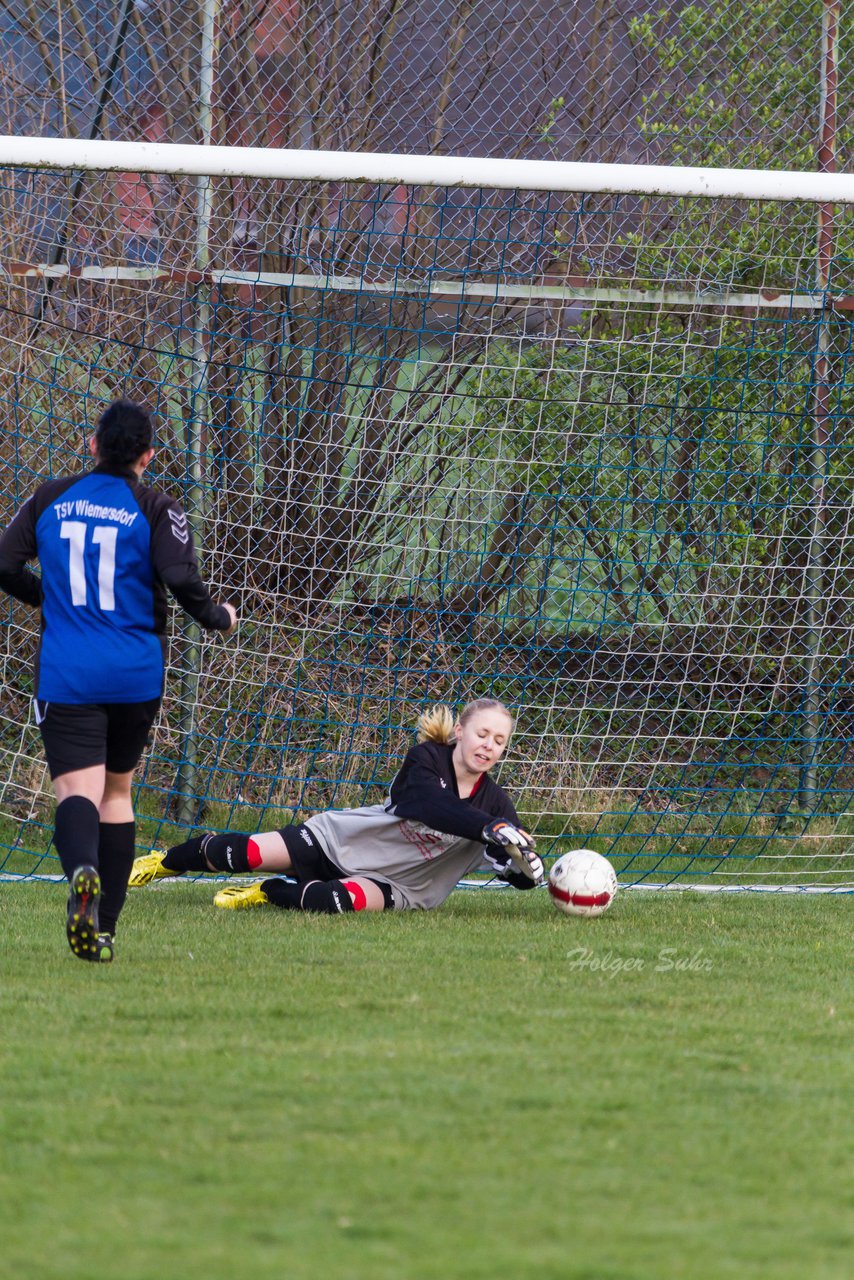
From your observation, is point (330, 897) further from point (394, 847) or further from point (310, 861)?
point (394, 847)

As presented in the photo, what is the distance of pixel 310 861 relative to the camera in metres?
5.98

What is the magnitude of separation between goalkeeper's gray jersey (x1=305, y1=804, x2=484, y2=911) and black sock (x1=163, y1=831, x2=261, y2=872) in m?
0.25

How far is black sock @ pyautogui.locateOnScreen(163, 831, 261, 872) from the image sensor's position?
19.2ft

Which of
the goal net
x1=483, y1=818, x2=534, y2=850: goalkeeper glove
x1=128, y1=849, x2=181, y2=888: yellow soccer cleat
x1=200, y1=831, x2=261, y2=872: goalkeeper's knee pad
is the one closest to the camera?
x1=483, y1=818, x2=534, y2=850: goalkeeper glove

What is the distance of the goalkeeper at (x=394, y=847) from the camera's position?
569 centimetres

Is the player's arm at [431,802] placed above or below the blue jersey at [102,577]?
below

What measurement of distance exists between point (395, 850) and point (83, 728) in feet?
5.66

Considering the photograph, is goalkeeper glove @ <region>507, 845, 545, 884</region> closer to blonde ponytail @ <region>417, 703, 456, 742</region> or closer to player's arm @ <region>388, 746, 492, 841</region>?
player's arm @ <region>388, 746, 492, 841</region>

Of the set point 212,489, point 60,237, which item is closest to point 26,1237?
point 212,489

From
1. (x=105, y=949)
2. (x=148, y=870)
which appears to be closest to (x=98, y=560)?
(x=105, y=949)

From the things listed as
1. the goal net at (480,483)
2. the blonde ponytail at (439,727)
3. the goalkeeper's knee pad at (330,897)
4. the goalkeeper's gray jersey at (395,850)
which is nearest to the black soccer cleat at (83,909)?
the goalkeeper's knee pad at (330,897)

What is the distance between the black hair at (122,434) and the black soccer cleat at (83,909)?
1207 mm

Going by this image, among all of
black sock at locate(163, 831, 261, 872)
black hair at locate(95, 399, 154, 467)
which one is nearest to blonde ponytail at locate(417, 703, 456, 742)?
black sock at locate(163, 831, 261, 872)

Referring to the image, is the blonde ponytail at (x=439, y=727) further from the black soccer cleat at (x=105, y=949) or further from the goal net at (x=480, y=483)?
the black soccer cleat at (x=105, y=949)
